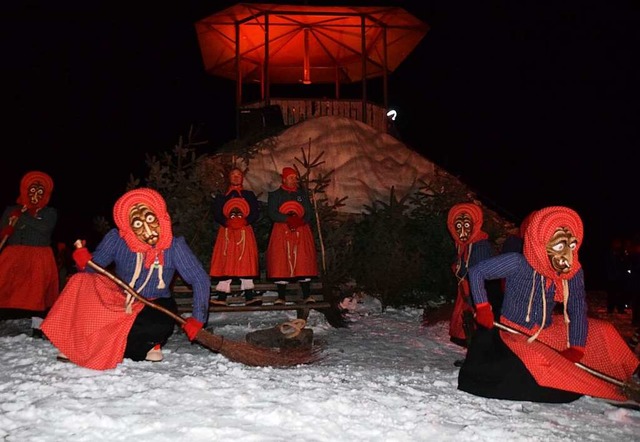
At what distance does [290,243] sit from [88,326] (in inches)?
129

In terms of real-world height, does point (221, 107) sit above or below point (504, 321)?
above

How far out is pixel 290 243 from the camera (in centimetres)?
794

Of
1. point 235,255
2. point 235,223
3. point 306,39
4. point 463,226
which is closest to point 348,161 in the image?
point 306,39

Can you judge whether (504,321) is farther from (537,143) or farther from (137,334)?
(537,143)

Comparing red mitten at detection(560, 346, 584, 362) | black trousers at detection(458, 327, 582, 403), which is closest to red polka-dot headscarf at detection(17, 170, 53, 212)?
black trousers at detection(458, 327, 582, 403)

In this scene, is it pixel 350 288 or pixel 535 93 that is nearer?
pixel 350 288

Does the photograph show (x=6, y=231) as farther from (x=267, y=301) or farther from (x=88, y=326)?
(x=267, y=301)

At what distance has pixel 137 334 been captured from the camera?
208 inches

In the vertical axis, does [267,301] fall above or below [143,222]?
below

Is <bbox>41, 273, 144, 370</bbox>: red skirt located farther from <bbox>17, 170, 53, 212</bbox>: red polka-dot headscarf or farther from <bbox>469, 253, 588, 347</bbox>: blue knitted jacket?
<bbox>469, 253, 588, 347</bbox>: blue knitted jacket

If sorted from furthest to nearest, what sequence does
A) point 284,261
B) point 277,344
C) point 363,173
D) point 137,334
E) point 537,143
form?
point 537,143 < point 363,173 < point 284,261 < point 277,344 < point 137,334

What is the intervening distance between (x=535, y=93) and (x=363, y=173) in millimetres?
37472

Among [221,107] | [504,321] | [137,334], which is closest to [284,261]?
[137,334]

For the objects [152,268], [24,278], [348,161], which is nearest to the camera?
[152,268]
